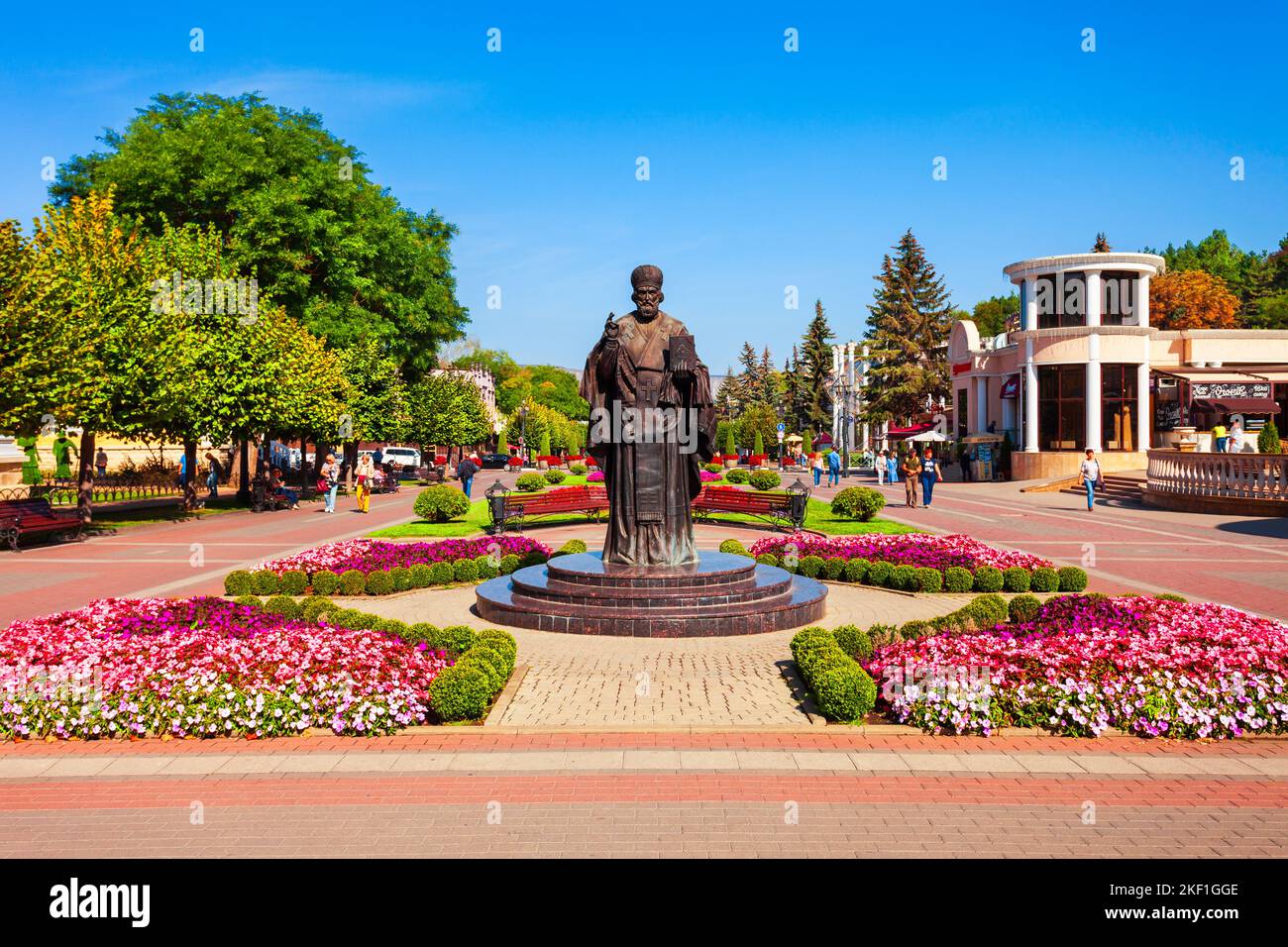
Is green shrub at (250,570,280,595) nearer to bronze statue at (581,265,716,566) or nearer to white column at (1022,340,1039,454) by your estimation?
bronze statue at (581,265,716,566)

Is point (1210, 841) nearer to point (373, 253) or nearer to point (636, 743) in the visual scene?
point (636, 743)

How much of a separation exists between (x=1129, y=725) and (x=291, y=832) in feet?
20.7

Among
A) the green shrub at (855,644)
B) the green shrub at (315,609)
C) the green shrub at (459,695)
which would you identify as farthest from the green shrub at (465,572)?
the green shrub at (855,644)

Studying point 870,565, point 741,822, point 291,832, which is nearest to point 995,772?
point 741,822

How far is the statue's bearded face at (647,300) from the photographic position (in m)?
11.9

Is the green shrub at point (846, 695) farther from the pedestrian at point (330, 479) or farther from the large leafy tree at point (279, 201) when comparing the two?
the large leafy tree at point (279, 201)

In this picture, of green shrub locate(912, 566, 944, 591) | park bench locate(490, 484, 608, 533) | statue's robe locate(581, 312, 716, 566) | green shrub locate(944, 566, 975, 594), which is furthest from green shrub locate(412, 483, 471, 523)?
green shrub locate(944, 566, 975, 594)

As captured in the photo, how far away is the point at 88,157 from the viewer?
124 feet

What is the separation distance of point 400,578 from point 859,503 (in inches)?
458

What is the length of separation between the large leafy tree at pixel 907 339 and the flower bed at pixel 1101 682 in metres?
54.6

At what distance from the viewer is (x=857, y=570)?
14.8 metres

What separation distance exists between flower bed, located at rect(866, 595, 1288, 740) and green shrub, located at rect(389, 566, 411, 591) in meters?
7.89

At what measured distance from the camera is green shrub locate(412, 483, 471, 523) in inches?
894
